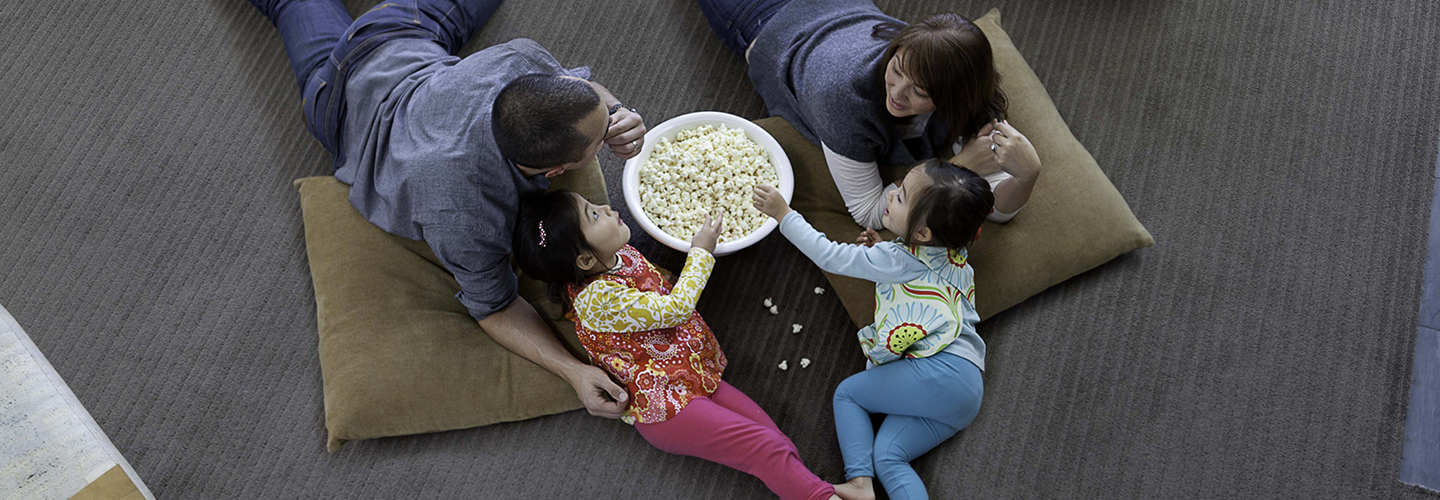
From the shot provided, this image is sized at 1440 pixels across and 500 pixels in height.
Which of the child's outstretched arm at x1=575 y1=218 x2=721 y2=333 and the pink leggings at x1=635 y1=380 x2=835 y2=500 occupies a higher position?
the child's outstretched arm at x1=575 y1=218 x2=721 y2=333

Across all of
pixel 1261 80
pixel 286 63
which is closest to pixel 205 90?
pixel 286 63

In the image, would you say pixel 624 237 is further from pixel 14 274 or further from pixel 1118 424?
pixel 14 274

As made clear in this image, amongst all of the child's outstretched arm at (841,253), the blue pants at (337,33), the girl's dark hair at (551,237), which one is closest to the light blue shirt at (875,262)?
the child's outstretched arm at (841,253)

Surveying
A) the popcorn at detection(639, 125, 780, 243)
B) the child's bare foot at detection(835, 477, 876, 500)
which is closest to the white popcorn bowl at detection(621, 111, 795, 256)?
the popcorn at detection(639, 125, 780, 243)

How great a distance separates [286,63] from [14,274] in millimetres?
785

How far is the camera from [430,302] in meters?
1.71

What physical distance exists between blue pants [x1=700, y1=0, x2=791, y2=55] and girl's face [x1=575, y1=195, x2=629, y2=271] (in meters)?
0.61

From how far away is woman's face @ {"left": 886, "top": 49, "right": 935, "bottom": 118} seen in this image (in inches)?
55.4

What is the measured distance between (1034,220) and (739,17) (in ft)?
2.75

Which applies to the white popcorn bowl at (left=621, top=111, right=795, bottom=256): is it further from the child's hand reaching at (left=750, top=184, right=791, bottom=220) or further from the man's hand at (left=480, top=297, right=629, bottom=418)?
the man's hand at (left=480, top=297, right=629, bottom=418)

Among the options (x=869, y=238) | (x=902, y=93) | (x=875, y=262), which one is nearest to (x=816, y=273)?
(x=869, y=238)

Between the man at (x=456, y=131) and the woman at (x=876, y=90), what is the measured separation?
38 cm

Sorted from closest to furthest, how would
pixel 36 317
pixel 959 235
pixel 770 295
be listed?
pixel 959 235, pixel 36 317, pixel 770 295

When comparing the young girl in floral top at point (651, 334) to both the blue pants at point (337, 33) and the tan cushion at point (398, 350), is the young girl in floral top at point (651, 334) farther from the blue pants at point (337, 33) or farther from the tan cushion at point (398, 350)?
the blue pants at point (337, 33)
